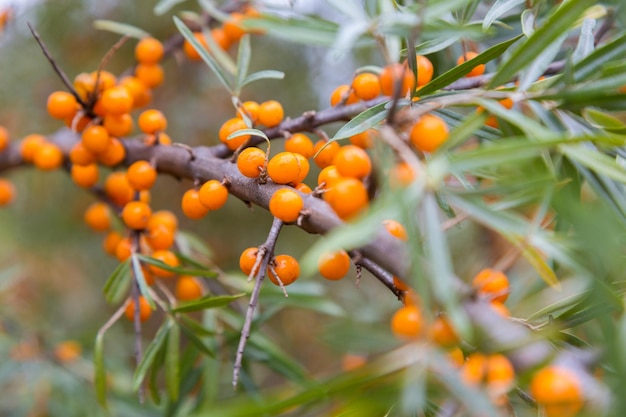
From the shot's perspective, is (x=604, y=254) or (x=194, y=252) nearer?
(x=604, y=254)

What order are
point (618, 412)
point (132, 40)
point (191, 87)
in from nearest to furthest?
point (618, 412) < point (132, 40) < point (191, 87)

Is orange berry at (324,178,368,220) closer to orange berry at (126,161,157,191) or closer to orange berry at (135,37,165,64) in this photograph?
orange berry at (126,161,157,191)

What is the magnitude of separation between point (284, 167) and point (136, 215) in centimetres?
29

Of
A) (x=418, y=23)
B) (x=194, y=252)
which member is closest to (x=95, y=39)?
(x=194, y=252)

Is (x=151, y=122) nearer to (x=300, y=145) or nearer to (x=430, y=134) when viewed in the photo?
(x=300, y=145)

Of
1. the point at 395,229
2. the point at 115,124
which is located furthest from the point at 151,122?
the point at 395,229

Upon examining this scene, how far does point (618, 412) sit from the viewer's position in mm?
280

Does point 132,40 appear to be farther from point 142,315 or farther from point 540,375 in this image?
point 540,375

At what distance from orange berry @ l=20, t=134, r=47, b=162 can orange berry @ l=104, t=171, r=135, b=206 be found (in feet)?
0.44

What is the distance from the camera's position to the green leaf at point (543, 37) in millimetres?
391

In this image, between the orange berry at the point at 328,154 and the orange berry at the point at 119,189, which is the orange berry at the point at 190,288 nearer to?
the orange berry at the point at 119,189

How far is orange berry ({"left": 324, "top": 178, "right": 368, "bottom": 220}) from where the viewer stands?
37cm

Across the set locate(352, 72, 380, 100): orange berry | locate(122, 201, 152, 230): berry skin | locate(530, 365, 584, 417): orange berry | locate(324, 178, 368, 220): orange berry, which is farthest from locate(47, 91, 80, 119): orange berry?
locate(530, 365, 584, 417): orange berry

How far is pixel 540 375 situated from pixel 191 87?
52.0 inches
